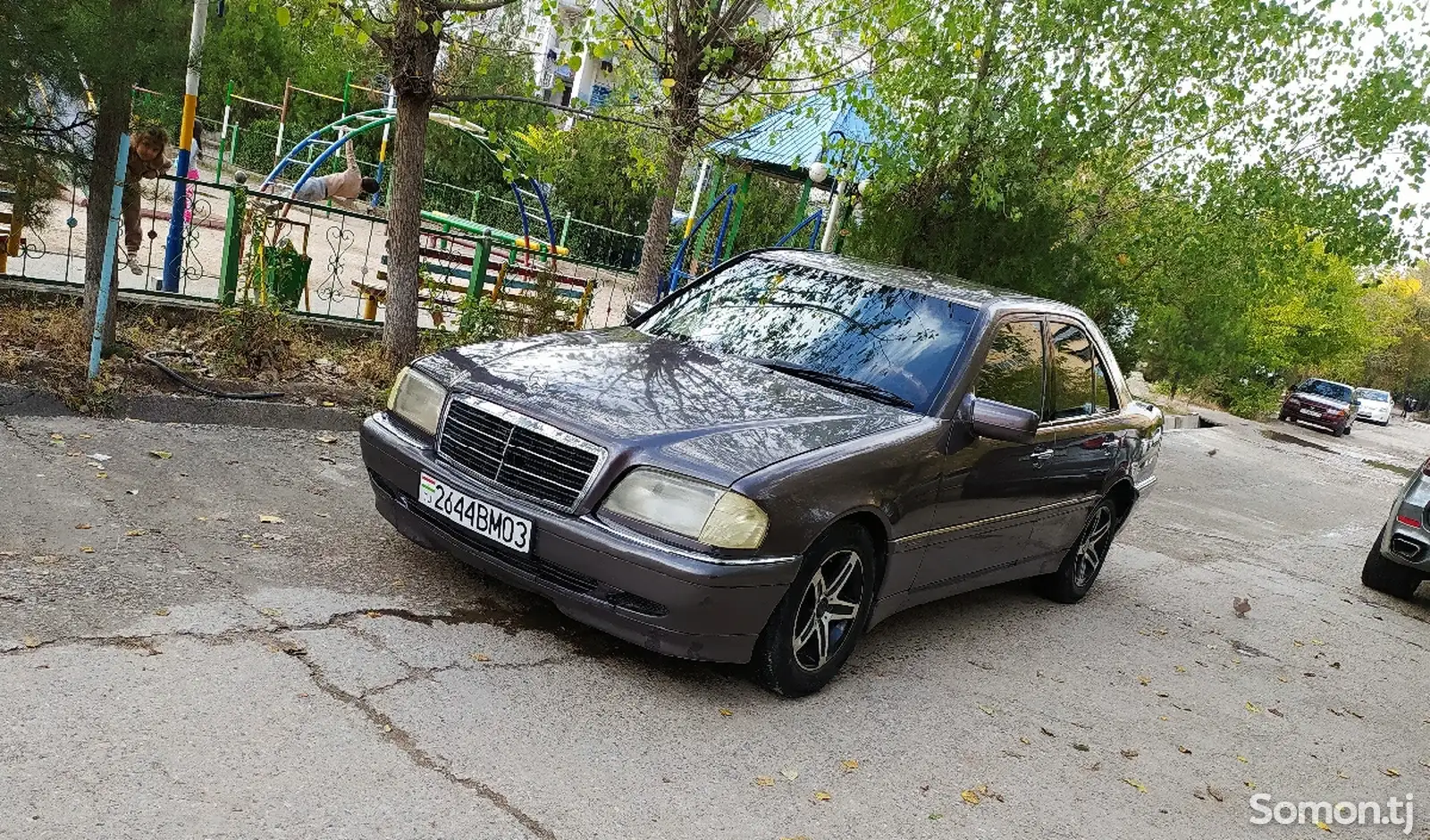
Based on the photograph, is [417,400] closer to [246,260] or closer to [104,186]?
[104,186]

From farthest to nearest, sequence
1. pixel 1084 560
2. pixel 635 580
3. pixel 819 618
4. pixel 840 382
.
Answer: pixel 1084 560
pixel 840 382
pixel 819 618
pixel 635 580

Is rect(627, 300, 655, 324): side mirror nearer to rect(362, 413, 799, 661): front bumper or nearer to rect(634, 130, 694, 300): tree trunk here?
rect(362, 413, 799, 661): front bumper

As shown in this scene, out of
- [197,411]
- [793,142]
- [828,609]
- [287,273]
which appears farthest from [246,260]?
[793,142]

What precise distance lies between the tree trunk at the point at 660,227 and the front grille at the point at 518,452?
6.29 m

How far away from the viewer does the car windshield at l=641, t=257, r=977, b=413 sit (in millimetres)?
5258

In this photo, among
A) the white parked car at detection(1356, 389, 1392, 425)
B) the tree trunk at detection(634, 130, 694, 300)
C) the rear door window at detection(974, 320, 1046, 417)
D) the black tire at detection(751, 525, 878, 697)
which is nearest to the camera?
the black tire at detection(751, 525, 878, 697)

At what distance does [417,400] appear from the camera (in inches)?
195

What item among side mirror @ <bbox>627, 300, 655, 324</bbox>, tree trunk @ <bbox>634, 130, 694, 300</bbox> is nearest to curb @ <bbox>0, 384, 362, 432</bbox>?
side mirror @ <bbox>627, 300, 655, 324</bbox>

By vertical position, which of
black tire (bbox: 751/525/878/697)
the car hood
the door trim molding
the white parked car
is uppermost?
the car hood

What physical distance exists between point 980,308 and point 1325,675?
313 centimetres

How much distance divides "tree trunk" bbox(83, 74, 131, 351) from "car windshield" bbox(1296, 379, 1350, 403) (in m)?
38.8

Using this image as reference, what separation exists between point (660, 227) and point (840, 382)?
6656 mm

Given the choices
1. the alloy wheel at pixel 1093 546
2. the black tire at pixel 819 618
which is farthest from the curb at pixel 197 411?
the alloy wheel at pixel 1093 546

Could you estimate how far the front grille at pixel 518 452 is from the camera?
4.32 meters
